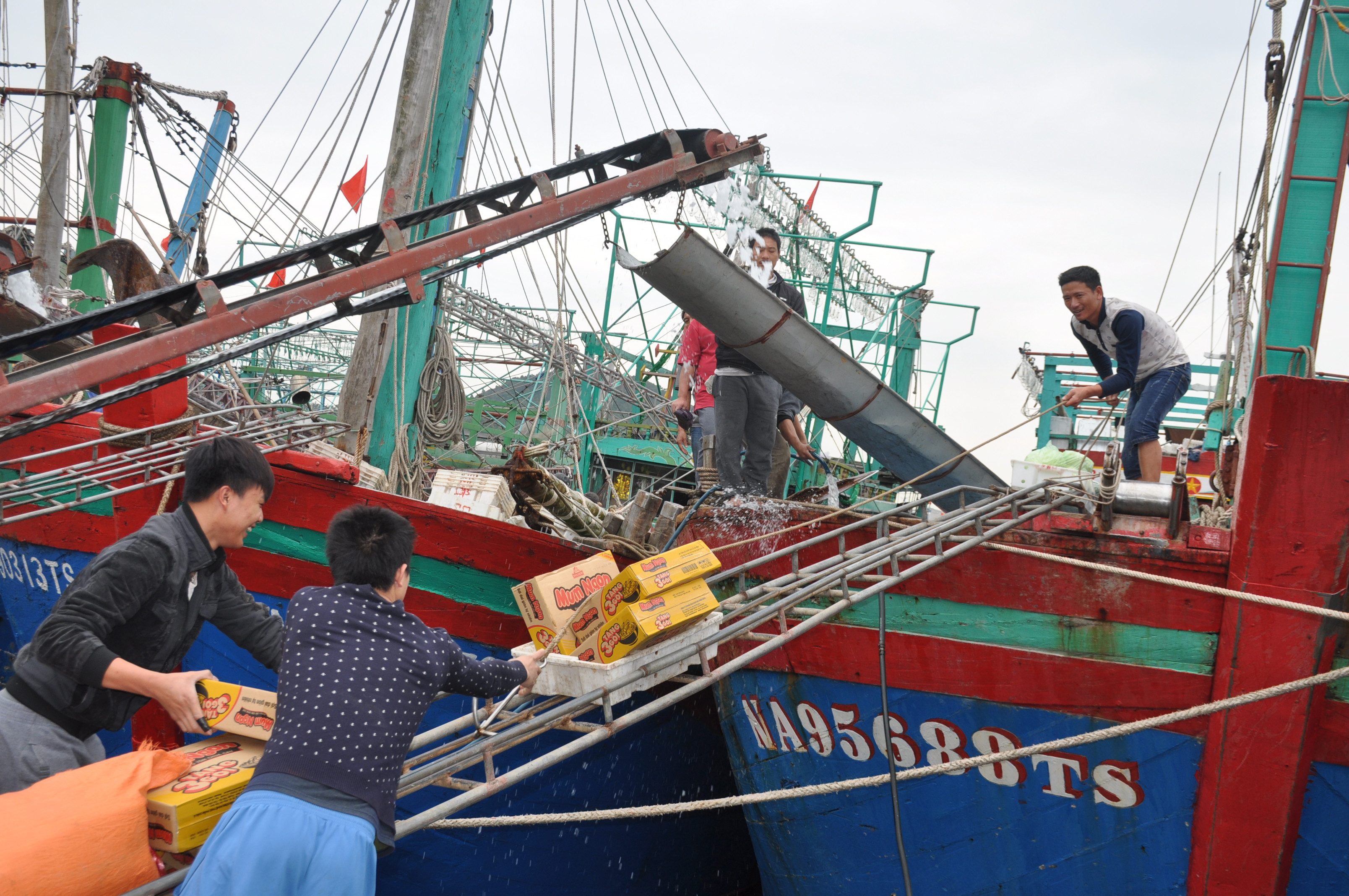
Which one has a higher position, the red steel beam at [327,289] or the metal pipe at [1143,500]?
the red steel beam at [327,289]

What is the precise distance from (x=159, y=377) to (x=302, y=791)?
2.33 metres

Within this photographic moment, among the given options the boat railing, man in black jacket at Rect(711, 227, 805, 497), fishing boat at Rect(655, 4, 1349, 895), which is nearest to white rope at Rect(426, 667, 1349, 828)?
fishing boat at Rect(655, 4, 1349, 895)

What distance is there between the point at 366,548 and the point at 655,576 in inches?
45.3

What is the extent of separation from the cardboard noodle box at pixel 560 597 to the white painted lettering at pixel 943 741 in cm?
148

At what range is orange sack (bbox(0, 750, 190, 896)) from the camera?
83.4 inches

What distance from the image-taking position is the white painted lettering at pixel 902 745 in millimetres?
3826

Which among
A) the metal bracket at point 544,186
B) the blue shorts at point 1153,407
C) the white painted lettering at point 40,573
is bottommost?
the white painted lettering at point 40,573

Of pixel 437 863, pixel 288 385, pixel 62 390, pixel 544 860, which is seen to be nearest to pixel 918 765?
pixel 544 860

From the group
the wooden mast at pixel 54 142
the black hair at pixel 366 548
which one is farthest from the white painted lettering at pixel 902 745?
the wooden mast at pixel 54 142

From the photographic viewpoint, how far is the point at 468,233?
392 centimetres

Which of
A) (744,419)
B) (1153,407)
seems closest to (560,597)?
(744,419)

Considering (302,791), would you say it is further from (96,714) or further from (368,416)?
(368,416)

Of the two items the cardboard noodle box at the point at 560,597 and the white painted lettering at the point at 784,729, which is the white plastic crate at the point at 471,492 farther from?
the white painted lettering at the point at 784,729

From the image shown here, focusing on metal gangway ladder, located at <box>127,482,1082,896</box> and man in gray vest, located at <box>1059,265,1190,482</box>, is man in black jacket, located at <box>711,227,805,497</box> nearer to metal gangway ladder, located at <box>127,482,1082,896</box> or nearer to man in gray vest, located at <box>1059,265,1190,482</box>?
metal gangway ladder, located at <box>127,482,1082,896</box>
